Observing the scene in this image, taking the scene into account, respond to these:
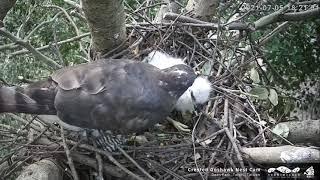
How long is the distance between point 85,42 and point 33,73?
26.3 inches

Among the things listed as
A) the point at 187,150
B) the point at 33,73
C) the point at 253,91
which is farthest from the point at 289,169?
the point at 33,73

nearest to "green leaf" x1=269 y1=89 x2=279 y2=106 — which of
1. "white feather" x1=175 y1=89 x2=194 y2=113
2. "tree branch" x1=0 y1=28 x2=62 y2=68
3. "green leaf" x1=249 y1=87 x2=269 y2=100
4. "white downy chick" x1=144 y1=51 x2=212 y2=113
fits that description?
"green leaf" x1=249 y1=87 x2=269 y2=100

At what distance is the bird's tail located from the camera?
2139mm

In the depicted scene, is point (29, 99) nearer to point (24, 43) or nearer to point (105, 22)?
point (24, 43)

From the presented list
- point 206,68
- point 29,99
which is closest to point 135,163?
point 29,99

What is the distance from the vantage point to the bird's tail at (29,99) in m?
2.14

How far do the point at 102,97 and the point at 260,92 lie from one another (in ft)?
3.03

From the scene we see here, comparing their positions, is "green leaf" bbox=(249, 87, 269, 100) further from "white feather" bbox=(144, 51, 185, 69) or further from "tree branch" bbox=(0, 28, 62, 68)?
"tree branch" bbox=(0, 28, 62, 68)

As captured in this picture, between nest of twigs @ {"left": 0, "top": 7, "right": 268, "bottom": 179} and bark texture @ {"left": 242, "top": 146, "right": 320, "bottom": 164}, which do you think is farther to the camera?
nest of twigs @ {"left": 0, "top": 7, "right": 268, "bottom": 179}

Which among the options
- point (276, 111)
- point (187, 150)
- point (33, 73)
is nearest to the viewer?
point (187, 150)

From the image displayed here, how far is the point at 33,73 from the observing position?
11.6ft

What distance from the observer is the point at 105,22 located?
7.55ft

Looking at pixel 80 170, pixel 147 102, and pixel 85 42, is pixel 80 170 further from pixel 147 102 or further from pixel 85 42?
pixel 85 42

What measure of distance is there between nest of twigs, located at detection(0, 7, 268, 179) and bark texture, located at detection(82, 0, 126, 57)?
11cm
